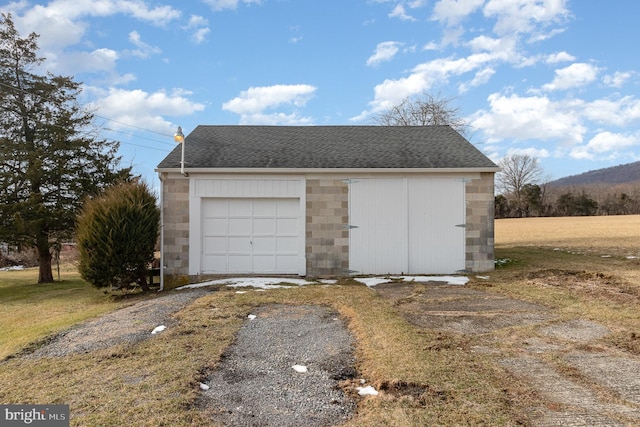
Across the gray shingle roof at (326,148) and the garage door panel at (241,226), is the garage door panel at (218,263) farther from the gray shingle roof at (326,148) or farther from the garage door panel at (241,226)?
the gray shingle roof at (326,148)

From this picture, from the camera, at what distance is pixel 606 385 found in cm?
359

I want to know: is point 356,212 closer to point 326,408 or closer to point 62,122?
point 326,408

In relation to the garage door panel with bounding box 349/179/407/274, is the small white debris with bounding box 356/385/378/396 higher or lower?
lower

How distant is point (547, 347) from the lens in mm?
4645

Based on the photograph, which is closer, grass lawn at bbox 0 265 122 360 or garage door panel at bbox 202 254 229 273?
grass lawn at bbox 0 265 122 360

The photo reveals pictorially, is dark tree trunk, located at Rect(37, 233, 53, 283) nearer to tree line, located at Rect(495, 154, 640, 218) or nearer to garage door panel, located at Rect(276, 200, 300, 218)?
garage door panel, located at Rect(276, 200, 300, 218)

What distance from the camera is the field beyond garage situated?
3.16 meters

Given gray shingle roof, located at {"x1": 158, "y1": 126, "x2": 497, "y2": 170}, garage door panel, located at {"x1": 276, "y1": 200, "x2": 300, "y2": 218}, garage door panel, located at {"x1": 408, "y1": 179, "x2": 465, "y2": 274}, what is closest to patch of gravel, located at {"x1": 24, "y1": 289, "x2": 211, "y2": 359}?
garage door panel, located at {"x1": 276, "y1": 200, "x2": 300, "y2": 218}

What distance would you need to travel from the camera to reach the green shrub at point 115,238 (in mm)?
9016

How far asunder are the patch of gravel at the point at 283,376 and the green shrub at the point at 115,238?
4.63 m

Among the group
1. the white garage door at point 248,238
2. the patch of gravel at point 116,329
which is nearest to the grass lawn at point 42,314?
the patch of gravel at point 116,329

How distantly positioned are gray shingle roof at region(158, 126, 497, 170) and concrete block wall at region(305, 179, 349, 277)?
1.90ft

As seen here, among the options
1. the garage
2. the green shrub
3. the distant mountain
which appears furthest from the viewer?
the distant mountain

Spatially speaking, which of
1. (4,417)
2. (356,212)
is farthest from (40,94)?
(4,417)
